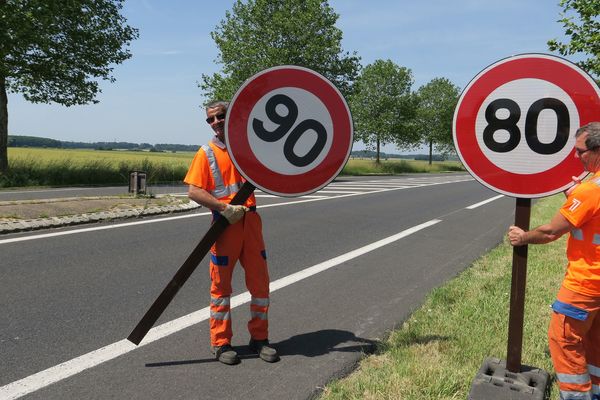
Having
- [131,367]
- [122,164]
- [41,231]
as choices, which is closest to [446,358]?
[131,367]

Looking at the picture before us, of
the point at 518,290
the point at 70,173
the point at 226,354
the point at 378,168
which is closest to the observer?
the point at 518,290

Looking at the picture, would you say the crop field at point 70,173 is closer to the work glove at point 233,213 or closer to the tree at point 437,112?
the work glove at point 233,213

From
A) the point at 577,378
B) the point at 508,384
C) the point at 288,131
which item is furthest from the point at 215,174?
the point at 577,378

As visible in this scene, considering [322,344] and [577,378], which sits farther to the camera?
[322,344]

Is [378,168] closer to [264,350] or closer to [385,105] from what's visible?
[385,105]

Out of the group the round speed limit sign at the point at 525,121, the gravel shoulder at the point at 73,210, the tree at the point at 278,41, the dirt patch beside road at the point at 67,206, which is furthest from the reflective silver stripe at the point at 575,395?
the tree at the point at 278,41

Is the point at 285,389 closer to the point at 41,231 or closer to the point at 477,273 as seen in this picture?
the point at 477,273

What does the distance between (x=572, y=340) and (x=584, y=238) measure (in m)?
0.53

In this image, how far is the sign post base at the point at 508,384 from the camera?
102 inches

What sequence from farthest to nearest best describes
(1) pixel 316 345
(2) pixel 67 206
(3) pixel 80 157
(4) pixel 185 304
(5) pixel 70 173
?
(3) pixel 80 157
(5) pixel 70 173
(2) pixel 67 206
(4) pixel 185 304
(1) pixel 316 345

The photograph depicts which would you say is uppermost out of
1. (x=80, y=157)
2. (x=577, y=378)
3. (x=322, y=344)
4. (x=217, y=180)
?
(x=80, y=157)

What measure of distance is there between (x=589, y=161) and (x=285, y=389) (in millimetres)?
2141

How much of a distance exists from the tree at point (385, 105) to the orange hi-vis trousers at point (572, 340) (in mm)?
50320

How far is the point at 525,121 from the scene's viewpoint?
2.56 m
